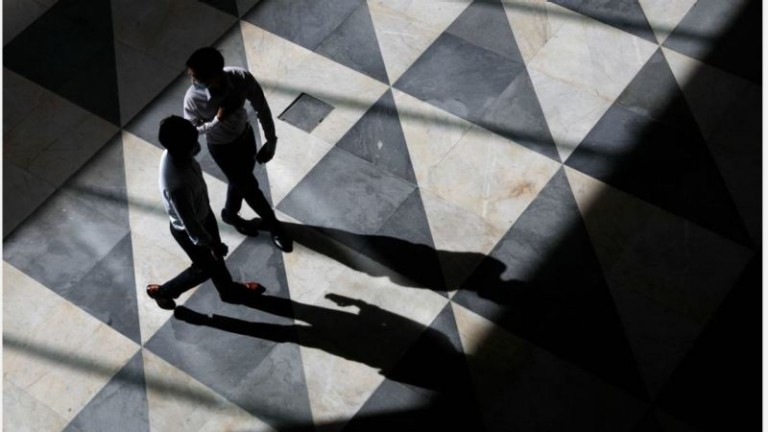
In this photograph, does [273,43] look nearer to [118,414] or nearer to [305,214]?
[305,214]

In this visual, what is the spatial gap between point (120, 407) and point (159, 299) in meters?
0.79

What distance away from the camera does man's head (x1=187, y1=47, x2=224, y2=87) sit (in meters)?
5.54

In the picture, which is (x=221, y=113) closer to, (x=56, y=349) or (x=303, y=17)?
(x=56, y=349)

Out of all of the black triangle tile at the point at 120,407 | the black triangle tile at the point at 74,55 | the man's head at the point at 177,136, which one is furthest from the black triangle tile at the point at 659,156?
the black triangle tile at the point at 74,55

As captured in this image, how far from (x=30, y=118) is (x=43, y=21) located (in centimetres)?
118

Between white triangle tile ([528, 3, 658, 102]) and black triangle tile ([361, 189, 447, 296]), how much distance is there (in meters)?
1.82

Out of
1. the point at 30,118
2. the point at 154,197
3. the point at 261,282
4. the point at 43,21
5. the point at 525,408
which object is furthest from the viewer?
the point at 43,21

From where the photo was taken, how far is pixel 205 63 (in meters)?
5.55

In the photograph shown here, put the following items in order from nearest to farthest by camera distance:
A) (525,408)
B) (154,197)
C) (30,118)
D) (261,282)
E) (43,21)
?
1. (525,408)
2. (261,282)
3. (154,197)
4. (30,118)
5. (43,21)

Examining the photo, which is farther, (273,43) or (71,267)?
(273,43)

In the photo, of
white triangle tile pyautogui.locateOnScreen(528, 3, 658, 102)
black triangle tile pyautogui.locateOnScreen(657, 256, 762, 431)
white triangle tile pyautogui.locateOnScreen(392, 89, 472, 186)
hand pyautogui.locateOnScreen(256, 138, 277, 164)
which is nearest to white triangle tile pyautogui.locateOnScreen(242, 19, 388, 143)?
white triangle tile pyautogui.locateOnScreen(392, 89, 472, 186)

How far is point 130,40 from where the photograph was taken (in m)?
8.67

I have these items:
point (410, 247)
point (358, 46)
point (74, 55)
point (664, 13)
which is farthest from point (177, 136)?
point (664, 13)

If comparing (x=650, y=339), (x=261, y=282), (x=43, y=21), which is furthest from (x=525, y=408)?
(x=43, y=21)
